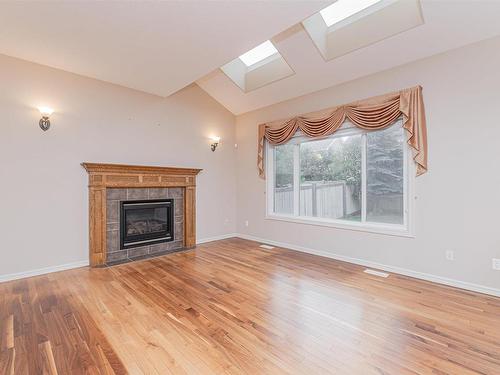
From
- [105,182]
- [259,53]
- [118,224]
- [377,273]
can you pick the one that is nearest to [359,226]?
[377,273]

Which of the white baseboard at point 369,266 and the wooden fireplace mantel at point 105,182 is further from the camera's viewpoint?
the wooden fireplace mantel at point 105,182

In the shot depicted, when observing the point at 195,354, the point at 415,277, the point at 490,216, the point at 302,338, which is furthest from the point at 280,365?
the point at 490,216

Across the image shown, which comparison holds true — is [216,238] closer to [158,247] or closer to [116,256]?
[158,247]

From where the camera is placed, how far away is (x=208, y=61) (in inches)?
140

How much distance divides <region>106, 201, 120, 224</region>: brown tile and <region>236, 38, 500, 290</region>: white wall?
3972 mm

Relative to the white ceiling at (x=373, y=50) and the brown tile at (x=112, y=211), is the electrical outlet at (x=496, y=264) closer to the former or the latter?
the white ceiling at (x=373, y=50)

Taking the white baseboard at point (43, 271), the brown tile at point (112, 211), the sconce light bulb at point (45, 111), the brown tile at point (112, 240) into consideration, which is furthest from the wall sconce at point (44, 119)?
the white baseboard at point (43, 271)

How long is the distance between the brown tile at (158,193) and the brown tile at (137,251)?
91cm

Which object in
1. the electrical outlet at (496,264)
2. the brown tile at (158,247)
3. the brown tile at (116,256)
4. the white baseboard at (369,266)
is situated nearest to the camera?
the electrical outlet at (496,264)

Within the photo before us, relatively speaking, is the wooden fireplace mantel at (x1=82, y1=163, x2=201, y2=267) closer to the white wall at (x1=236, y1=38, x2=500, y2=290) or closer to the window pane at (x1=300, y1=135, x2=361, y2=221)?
the window pane at (x1=300, y1=135, x2=361, y2=221)

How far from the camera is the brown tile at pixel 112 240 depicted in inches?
164

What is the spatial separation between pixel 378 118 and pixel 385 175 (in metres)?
0.84

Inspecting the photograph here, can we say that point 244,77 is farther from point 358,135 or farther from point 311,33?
point 358,135

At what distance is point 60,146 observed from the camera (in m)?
3.76
